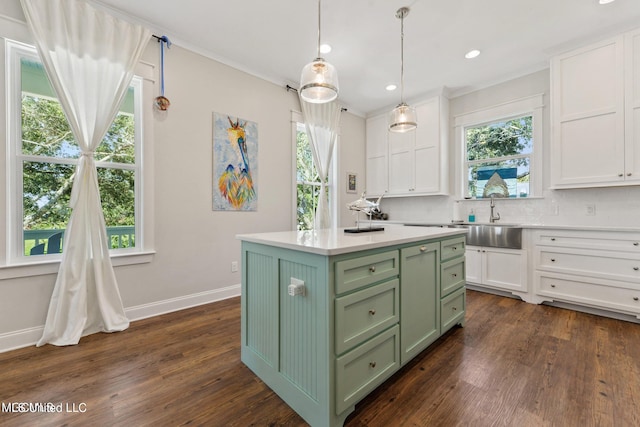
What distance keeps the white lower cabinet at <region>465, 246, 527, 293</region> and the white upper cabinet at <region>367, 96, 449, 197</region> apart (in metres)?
1.08

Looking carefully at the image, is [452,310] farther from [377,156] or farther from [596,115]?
[377,156]

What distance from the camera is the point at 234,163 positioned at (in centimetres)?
325

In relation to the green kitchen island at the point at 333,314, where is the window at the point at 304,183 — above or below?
above

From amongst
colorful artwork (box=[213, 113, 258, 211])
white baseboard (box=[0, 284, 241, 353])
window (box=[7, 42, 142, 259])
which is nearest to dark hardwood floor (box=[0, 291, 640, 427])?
white baseboard (box=[0, 284, 241, 353])

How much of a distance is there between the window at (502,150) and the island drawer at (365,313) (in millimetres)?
3083

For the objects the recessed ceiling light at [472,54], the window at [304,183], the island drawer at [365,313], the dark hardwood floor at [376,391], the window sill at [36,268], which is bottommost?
the dark hardwood floor at [376,391]

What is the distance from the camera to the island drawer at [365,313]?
A: 4.21 ft

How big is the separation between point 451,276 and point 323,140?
2.81 metres

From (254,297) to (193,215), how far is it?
1.64 metres

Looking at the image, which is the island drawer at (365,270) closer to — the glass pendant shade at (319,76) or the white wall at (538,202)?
the glass pendant shade at (319,76)

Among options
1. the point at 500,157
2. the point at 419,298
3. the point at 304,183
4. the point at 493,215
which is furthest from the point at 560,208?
the point at 304,183

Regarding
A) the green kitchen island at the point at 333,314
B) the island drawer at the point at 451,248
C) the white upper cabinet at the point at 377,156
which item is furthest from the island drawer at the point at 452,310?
the white upper cabinet at the point at 377,156

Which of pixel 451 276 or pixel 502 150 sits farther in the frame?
pixel 502 150

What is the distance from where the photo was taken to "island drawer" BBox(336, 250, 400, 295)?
4.22ft
